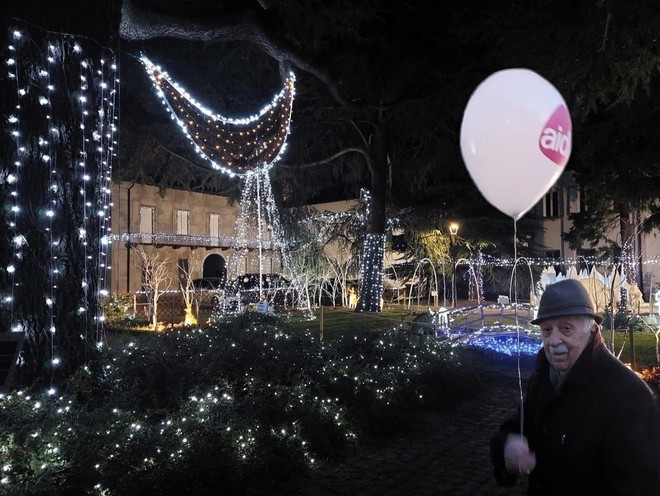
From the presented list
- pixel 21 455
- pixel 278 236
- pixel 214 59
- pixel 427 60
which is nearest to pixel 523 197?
pixel 21 455

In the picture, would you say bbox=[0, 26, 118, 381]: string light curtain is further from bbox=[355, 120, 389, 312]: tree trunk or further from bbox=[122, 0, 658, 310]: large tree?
bbox=[355, 120, 389, 312]: tree trunk

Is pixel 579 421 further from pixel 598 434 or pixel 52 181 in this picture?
pixel 52 181

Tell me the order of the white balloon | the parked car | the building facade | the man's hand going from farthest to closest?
the building facade < the parked car < the white balloon < the man's hand

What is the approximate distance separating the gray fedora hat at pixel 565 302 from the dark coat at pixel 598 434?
127mm

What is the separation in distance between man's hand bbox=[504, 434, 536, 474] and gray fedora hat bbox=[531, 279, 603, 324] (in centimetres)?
50

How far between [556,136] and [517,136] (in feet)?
1.02

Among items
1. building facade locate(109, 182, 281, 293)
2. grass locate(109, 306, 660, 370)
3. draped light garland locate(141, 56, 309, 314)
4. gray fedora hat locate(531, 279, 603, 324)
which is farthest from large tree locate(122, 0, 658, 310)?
building facade locate(109, 182, 281, 293)

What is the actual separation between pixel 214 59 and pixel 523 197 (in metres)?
12.5

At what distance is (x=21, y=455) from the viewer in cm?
407

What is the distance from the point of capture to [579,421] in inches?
83.2

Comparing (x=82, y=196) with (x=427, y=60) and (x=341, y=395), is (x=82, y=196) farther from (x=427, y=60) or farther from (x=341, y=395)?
A: (x=427, y=60)

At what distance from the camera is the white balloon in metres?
4.46

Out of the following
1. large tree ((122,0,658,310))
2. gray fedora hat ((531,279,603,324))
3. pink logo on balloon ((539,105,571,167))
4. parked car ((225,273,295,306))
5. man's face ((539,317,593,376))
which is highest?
large tree ((122,0,658,310))

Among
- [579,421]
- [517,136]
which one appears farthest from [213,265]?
[579,421]
